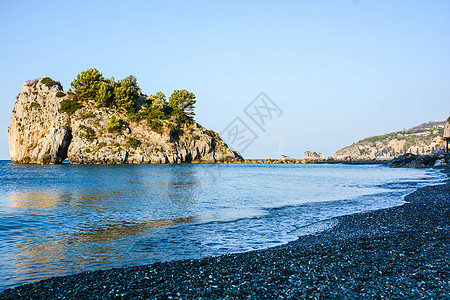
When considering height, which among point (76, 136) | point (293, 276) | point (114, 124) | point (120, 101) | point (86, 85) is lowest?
point (293, 276)

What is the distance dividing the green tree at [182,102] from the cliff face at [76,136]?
1788 centimetres

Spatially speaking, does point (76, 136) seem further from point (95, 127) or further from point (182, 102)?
point (182, 102)

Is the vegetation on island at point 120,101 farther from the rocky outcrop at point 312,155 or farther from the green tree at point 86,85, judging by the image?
the rocky outcrop at point 312,155

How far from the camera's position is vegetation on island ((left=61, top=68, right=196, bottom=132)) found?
4203 inches

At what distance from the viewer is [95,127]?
100625 mm

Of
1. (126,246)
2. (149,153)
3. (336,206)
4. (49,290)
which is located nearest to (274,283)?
(49,290)

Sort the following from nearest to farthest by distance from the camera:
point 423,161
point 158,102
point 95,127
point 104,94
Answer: point 423,161, point 95,127, point 104,94, point 158,102

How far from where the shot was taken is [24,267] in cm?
879

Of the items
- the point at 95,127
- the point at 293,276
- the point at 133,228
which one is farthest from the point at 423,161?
the point at 95,127

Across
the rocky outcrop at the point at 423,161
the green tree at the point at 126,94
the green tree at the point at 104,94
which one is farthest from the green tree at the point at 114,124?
the rocky outcrop at the point at 423,161

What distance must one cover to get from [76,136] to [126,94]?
26055mm

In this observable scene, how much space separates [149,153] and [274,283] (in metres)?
103

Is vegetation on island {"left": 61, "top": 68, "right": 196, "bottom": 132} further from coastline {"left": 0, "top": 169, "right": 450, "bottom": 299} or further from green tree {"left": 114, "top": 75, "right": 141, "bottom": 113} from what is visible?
coastline {"left": 0, "top": 169, "right": 450, "bottom": 299}

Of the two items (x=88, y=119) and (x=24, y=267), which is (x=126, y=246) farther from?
(x=88, y=119)
